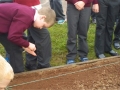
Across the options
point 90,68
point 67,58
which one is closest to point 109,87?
point 90,68

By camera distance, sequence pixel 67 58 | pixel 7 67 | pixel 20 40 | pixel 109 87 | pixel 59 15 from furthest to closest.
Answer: pixel 59 15 → pixel 67 58 → pixel 109 87 → pixel 20 40 → pixel 7 67

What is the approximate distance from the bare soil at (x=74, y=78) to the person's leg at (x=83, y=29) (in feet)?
1.05

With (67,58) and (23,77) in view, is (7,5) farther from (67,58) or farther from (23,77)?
(67,58)

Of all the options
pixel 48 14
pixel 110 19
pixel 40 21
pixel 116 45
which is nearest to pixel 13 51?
pixel 40 21

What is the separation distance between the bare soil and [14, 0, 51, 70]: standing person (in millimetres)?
176

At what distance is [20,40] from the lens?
3.30 metres

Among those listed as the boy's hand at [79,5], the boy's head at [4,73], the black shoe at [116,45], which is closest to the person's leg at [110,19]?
the black shoe at [116,45]

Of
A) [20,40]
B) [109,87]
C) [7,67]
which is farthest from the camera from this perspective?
[109,87]

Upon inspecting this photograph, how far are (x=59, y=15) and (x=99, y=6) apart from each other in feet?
9.59

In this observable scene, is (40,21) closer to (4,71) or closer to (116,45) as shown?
(4,71)

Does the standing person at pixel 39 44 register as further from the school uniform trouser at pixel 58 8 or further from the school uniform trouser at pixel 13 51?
the school uniform trouser at pixel 58 8

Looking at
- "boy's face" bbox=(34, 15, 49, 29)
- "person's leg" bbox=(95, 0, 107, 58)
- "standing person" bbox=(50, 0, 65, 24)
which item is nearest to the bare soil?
"person's leg" bbox=(95, 0, 107, 58)

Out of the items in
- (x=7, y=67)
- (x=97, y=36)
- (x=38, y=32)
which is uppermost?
(x=7, y=67)

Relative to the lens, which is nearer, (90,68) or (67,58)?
(90,68)
